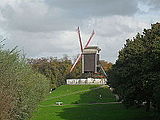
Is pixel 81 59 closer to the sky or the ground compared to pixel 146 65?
closer to the sky

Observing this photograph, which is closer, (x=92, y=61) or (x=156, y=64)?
(x=156, y=64)

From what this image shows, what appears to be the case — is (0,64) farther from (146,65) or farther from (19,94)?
(146,65)

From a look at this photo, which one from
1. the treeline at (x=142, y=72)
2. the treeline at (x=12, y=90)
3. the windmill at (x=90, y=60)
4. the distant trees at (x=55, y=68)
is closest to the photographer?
the treeline at (x=12, y=90)

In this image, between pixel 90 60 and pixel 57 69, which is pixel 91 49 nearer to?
pixel 90 60

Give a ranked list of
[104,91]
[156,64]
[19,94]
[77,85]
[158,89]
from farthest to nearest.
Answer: [77,85] → [104,91] → [156,64] → [158,89] → [19,94]

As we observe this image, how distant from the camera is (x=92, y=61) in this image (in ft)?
412

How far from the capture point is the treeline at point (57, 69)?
119m

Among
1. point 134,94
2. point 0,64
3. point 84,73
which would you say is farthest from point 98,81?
point 0,64

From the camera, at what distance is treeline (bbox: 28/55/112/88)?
390ft

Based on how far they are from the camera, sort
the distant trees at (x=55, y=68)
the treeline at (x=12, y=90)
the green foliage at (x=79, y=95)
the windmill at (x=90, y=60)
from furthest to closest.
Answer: the windmill at (x=90, y=60)
the distant trees at (x=55, y=68)
the green foliage at (x=79, y=95)
the treeline at (x=12, y=90)

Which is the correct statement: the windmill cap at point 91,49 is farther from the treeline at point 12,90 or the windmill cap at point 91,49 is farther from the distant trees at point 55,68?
the treeline at point 12,90

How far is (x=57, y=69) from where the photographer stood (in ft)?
401

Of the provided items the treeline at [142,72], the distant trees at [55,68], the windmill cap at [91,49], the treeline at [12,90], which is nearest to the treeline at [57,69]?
the distant trees at [55,68]

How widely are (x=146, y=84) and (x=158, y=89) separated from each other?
6.35 meters
